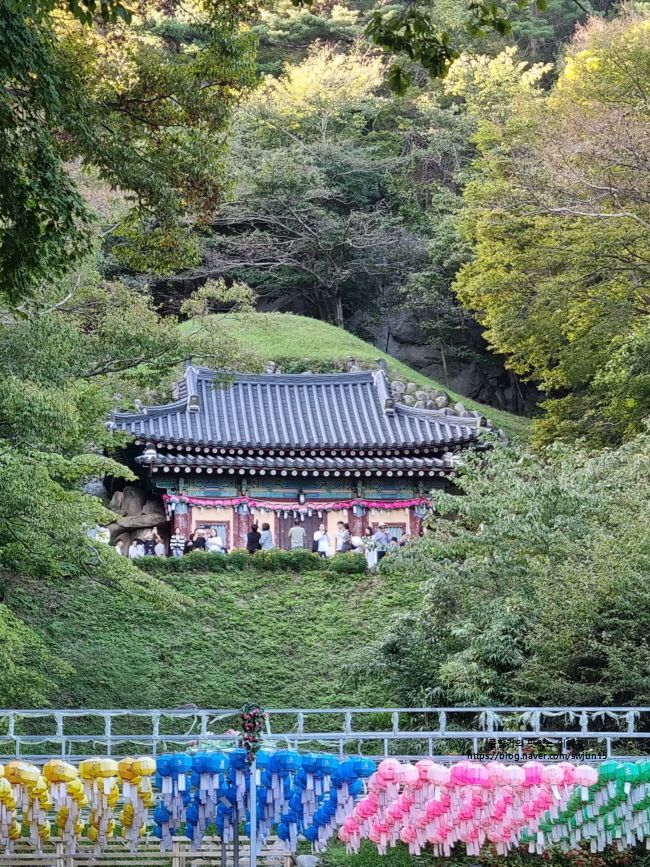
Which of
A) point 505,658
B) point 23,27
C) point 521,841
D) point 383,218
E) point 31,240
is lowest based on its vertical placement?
point 521,841

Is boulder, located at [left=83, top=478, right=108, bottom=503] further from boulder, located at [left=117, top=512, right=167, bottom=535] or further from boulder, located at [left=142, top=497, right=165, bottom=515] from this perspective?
boulder, located at [left=117, top=512, right=167, bottom=535]

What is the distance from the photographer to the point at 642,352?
27.3 meters

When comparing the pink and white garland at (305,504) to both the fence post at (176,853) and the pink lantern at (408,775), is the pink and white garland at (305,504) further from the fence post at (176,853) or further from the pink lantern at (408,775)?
the pink lantern at (408,775)

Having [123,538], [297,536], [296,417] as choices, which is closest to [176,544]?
[123,538]

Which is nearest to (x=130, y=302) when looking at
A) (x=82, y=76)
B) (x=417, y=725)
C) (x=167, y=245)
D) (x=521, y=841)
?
(x=167, y=245)

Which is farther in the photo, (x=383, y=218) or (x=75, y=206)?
(x=383, y=218)

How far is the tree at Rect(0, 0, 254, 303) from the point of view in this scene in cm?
972

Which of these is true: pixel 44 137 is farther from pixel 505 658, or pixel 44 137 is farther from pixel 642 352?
pixel 642 352

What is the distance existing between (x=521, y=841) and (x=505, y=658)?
3607 millimetres

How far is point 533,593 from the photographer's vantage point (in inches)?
758

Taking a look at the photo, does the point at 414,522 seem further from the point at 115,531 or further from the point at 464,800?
the point at 464,800

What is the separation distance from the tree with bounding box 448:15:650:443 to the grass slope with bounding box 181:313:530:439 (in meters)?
4.97

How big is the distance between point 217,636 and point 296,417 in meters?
9.50

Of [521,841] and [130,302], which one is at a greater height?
[130,302]
